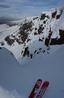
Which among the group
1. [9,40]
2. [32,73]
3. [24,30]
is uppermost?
[32,73]

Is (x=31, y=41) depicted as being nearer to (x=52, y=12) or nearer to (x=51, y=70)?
(x=52, y=12)

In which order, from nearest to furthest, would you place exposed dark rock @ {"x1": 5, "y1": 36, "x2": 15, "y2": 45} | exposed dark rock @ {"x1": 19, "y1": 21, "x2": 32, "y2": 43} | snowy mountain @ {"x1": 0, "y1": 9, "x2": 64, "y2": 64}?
snowy mountain @ {"x1": 0, "y1": 9, "x2": 64, "y2": 64}
exposed dark rock @ {"x1": 5, "y1": 36, "x2": 15, "y2": 45}
exposed dark rock @ {"x1": 19, "y1": 21, "x2": 32, "y2": 43}

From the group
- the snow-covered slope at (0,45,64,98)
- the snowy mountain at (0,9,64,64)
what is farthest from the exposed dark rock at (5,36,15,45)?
the snow-covered slope at (0,45,64,98)

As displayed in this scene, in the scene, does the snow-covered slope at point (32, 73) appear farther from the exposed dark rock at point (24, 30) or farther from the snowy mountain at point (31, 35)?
the exposed dark rock at point (24, 30)

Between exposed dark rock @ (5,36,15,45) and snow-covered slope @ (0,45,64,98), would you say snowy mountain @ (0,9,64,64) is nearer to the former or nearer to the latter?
exposed dark rock @ (5,36,15,45)

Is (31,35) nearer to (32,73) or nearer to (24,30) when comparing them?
(24,30)

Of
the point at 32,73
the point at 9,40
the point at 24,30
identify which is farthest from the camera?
the point at 24,30

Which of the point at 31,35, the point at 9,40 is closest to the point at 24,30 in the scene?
the point at 31,35

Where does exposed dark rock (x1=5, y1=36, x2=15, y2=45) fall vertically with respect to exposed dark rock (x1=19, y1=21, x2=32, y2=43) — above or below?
below

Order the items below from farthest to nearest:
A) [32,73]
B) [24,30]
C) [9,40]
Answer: [24,30]
[9,40]
[32,73]
